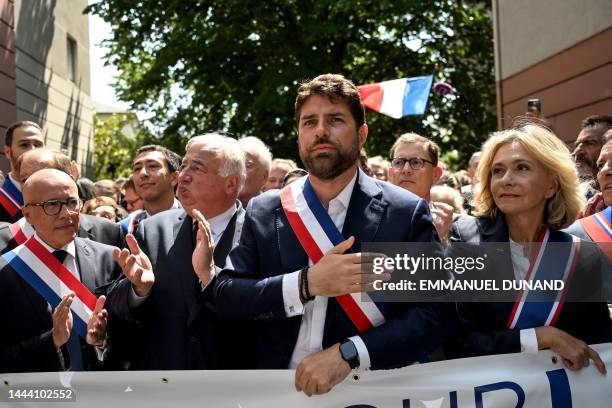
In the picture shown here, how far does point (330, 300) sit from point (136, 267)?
2.95 ft

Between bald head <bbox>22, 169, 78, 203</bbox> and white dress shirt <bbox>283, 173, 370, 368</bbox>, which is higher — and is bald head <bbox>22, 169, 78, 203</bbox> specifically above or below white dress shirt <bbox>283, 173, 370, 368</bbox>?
above

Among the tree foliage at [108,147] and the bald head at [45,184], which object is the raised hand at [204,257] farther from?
the tree foliage at [108,147]

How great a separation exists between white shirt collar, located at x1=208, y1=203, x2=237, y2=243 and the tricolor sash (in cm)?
173

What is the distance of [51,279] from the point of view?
3.89 metres

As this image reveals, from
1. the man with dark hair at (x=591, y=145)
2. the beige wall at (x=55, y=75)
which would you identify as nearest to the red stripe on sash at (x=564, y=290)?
the man with dark hair at (x=591, y=145)

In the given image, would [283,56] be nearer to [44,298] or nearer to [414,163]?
[414,163]

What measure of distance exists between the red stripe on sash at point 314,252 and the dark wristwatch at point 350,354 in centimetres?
13

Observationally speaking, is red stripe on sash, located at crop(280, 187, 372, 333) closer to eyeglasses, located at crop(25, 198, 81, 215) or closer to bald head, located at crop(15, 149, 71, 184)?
eyeglasses, located at crop(25, 198, 81, 215)

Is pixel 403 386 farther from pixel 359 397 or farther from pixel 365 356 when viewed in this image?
pixel 365 356

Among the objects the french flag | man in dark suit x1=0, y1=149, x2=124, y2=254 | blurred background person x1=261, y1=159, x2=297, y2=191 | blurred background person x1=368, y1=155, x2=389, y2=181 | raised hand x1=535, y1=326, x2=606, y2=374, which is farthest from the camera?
the french flag


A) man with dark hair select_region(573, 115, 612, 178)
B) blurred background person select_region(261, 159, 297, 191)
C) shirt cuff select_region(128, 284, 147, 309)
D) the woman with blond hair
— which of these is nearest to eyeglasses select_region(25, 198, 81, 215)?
shirt cuff select_region(128, 284, 147, 309)

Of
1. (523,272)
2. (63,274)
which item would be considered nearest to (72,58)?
(63,274)

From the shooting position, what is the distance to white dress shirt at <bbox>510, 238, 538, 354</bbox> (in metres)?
3.31

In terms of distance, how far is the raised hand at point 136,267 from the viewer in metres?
3.58
